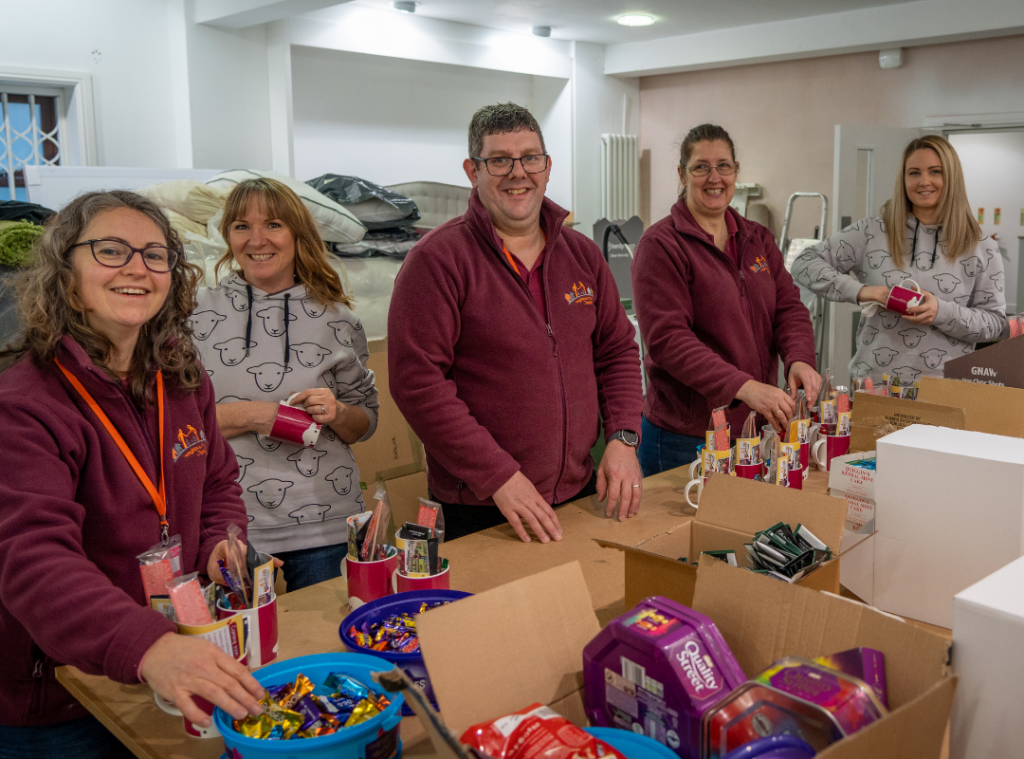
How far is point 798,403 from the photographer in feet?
6.61

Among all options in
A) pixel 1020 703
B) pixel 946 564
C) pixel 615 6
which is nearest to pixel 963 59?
pixel 615 6

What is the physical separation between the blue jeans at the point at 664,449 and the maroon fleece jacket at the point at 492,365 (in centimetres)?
45

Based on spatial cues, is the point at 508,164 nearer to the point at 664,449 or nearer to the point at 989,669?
the point at 664,449

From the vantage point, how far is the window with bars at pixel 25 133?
178 inches

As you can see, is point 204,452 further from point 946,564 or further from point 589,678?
point 946,564

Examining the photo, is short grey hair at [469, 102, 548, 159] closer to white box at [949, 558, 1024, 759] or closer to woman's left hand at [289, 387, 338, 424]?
woman's left hand at [289, 387, 338, 424]

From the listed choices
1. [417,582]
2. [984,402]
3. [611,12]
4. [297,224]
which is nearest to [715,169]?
[984,402]

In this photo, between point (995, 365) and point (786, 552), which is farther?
point (995, 365)

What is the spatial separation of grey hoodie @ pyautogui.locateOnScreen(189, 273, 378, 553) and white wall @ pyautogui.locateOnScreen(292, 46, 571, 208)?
14.5ft

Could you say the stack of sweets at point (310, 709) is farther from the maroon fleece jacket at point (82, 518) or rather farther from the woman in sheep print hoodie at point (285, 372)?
the woman in sheep print hoodie at point (285, 372)

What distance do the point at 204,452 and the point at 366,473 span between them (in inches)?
69.2

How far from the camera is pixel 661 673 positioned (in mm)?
833

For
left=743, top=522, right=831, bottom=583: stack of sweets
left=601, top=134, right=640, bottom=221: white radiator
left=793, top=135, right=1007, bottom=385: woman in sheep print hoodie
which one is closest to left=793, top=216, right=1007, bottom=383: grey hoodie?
left=793, top=135, right=1007, bottom=385: woman in sheep print hoodie

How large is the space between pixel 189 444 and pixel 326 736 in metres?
0.68
